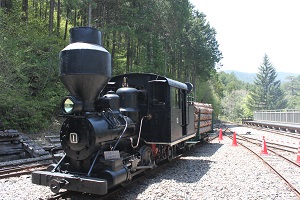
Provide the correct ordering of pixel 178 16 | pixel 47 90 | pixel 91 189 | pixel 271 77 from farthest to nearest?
pixel 271 77 < pixel 178 16 < pixel 47 90 < pixel 91 189

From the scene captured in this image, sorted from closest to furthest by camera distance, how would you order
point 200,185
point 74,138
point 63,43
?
point 74,138
point 200,185
point 63,43

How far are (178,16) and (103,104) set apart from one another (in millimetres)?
25932

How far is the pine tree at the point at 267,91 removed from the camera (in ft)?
245

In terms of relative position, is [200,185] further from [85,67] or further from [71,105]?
[85,67]

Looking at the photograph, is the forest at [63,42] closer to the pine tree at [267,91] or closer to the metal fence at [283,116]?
the metal fence at [283,116]

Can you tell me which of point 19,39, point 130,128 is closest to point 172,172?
point 130,128

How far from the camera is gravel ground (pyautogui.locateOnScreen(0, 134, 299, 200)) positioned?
20.3ft

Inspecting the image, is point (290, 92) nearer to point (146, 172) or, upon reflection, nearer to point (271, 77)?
point (271, 77)

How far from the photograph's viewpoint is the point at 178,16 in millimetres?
30219

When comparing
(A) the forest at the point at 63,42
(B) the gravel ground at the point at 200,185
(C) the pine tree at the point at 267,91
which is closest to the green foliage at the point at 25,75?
(A) the forest at the point at 63,42

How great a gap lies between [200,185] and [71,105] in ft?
12.2

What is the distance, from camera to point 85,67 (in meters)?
5.64

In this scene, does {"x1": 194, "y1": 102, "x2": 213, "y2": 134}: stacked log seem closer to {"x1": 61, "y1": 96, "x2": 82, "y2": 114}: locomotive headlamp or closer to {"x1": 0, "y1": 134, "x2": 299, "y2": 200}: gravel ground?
{"x1": 0, "y1": 134, "x2": 299, "y2": 200}: gravel ground

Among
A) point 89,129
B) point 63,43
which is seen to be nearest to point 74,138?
point 89,129
